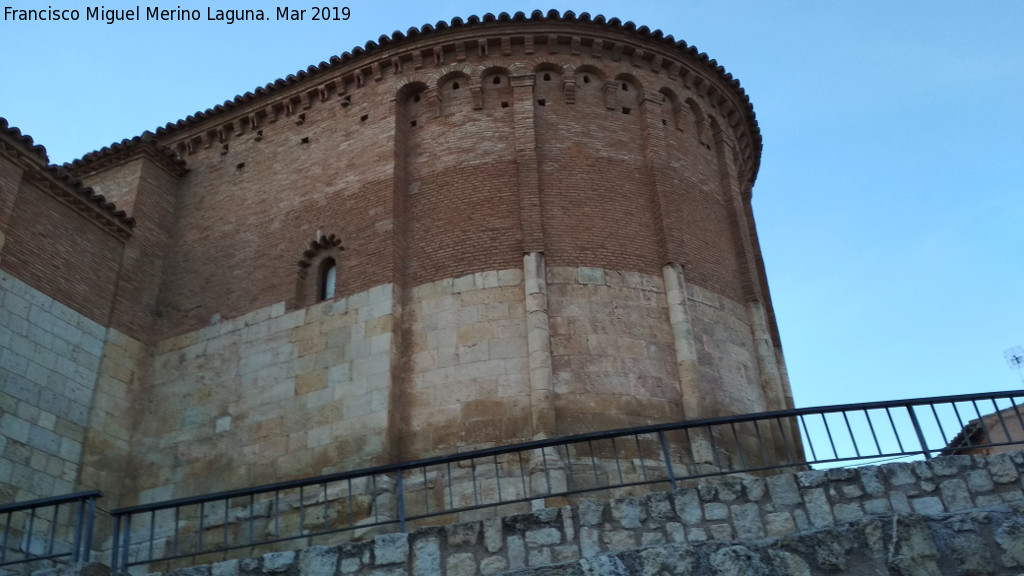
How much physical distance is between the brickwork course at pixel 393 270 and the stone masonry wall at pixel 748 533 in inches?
152

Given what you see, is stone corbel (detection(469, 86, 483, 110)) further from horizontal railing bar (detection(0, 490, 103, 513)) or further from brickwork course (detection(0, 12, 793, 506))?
horizontal railing bar (detection(0, 490, 103, 513))

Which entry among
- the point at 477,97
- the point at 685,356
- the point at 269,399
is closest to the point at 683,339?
the point at 685,356

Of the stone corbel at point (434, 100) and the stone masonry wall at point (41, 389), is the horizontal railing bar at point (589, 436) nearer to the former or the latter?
the stone masonry wall at point (41, 389)

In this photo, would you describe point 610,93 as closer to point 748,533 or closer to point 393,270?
point 393,270

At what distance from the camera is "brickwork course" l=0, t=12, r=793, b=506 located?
11.2 meters

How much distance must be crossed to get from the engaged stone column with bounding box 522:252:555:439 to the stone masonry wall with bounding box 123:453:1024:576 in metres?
3.77

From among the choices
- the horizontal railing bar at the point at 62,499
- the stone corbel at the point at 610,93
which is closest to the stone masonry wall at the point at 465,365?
the stone corbel at the point at 610,93

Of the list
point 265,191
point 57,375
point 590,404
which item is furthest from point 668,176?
point 57,375

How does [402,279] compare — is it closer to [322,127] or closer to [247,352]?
[247,352]

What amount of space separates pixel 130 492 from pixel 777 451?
27.1ft

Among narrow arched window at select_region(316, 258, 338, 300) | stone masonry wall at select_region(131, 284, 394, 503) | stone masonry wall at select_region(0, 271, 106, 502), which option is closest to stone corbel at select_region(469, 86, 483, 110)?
narrow arched window at select_region(316, 258, 338, 300)

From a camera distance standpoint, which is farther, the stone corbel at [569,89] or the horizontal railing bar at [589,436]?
the stone corbel at [569,89]

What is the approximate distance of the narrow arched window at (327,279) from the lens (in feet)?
41.3

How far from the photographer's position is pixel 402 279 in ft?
39.8
